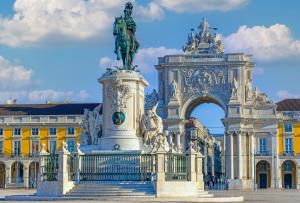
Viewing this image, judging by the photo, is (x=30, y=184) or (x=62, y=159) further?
(x=30, y=184)

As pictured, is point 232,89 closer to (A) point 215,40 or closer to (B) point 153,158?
(A) point 215,40

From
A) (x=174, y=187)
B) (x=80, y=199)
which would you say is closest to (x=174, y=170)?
(x=174, y=187)

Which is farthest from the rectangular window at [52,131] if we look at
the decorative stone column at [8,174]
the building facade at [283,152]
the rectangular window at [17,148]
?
the building facade at [283,152]

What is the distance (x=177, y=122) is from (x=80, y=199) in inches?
2750

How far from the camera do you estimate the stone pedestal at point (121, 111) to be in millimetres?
37219

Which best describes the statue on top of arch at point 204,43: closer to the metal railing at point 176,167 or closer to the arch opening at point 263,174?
the arch opening at point 263,174

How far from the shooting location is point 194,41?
107312 millimetres

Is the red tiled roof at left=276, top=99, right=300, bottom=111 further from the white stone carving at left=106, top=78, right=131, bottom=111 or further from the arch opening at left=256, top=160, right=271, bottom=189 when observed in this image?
the white stone carving at left=106, top=78, right=131, bottom=111

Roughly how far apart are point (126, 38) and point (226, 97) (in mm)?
66245

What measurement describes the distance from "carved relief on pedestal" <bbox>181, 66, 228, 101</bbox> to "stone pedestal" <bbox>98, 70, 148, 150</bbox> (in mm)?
66489

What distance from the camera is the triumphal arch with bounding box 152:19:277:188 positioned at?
4038 inches

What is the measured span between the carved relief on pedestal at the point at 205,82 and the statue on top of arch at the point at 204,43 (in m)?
2.73

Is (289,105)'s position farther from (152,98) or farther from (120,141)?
(120,141)

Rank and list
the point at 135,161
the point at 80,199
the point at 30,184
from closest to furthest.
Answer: the point at 80,199
the point at 135,161
the point at 30,184
